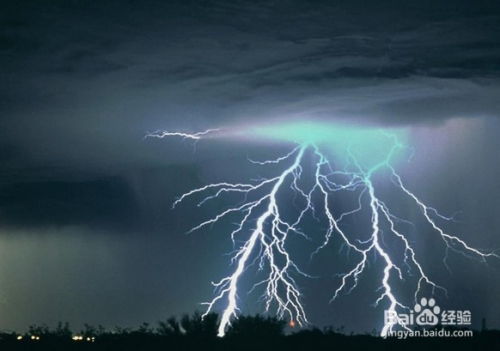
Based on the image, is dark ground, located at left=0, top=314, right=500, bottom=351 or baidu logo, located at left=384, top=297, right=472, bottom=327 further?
baidu logo, located at left=384, top=297, right=472, bottom=327

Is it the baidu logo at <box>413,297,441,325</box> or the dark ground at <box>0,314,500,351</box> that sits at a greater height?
the baidu logo at <box>413,297,441,325</box>

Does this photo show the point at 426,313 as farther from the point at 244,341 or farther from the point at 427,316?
the point at 244,341

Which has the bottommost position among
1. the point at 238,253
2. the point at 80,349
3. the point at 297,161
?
the point at 80,349

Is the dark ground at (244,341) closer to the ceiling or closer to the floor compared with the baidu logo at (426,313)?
closer to the floor

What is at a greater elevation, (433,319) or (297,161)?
(297,161)

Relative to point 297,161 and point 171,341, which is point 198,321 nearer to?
point 171,341

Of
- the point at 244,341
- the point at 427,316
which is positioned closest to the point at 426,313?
the point at 427,316

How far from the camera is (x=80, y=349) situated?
17.2 metres

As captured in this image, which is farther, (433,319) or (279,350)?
(433,319)

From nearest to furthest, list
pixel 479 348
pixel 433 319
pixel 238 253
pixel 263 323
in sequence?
1. pixel 479 348
2. pixel 263 323
3. pixel 433 319
4. pixel 238 253

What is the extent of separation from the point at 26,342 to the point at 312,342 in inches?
195

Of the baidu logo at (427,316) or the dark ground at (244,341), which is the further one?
the baidu logo at (427,316)

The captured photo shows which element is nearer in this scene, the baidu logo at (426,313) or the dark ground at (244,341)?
the dark ground at (244,341)

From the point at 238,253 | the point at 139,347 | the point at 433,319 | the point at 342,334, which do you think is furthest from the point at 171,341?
the point at 238,253
